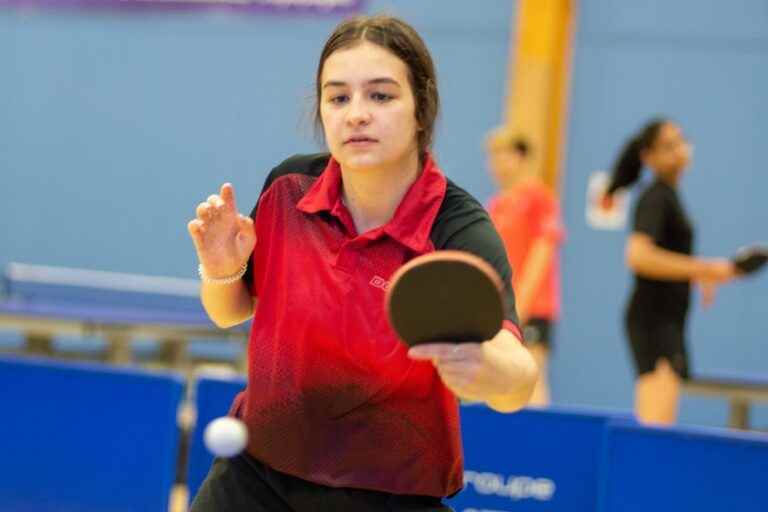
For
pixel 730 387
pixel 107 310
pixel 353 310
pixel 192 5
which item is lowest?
pixel 730 387

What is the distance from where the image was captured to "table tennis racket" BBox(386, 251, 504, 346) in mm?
1633

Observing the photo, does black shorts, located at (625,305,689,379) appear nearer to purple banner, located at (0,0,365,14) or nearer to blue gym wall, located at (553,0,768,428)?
blue gym wall, located at (553,0,768,428)

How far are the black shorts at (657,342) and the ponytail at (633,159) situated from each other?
561mm

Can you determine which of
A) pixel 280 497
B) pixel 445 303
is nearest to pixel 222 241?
pixel 280 497

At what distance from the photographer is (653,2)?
25.1 feet

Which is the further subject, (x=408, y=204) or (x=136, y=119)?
(x=136, y=119)

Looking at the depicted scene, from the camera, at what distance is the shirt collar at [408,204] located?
1961 millimetres

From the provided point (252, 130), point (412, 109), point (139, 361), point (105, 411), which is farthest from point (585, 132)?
point (412, 109)

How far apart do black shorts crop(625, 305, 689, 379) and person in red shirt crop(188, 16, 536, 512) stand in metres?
3.37

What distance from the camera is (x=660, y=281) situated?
17.2 ft

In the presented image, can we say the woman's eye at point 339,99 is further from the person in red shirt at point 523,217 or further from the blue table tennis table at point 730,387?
the blue table tennis table at point 730,387

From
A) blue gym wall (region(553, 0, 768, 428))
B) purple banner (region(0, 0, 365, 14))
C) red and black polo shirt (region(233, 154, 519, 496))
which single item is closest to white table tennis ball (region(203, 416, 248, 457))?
red and black polo shirt (region(233, 154, 519, 496))

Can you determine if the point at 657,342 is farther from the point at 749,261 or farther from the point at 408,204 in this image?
the point at 408,204

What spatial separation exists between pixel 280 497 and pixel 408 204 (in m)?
0.49
